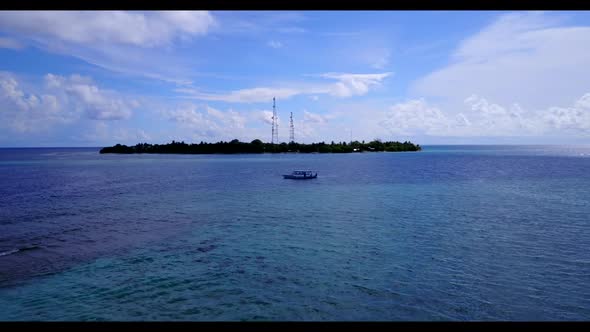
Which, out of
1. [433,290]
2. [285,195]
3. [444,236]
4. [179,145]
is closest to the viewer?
[433,290]

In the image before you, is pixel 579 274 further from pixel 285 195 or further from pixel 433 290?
pixel 285 195
